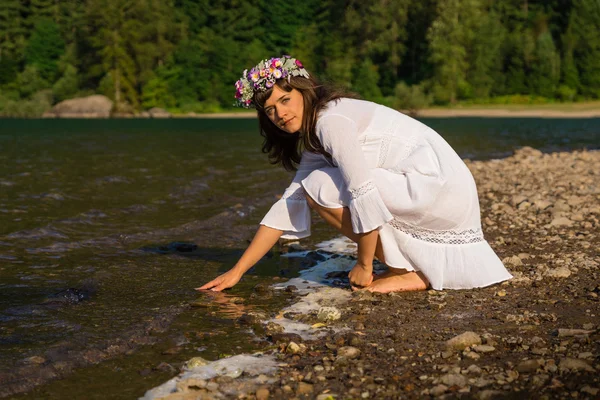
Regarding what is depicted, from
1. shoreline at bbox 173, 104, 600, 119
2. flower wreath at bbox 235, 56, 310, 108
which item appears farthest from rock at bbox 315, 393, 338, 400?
shoreline at bbox 173, 104, 600, 119

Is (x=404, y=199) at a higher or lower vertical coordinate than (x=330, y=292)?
higher

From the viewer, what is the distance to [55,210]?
32.4 ft

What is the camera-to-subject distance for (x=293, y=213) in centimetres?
490

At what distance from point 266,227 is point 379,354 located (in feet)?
5.20

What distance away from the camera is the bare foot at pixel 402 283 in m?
4.83

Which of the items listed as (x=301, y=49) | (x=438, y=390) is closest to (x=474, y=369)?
(x=438, y=390)

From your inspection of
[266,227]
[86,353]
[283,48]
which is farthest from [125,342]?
[283,48]

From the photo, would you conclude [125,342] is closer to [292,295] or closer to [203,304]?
[203,304]

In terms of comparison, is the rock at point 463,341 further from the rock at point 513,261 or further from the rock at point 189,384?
the rock at point 513,261

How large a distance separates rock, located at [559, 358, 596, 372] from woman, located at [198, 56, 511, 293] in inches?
60.4

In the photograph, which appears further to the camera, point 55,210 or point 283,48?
point 283,48

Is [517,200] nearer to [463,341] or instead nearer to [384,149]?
[384,149]

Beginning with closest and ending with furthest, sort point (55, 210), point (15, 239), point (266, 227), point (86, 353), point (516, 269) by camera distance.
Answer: point (86, 353)
point (266, 227)
point (516, 269)
point (15, 239)
point (55, 210)

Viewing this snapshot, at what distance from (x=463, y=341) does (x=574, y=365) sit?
594mm
